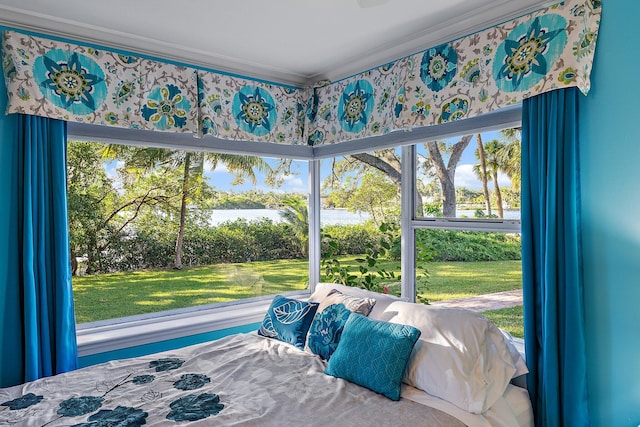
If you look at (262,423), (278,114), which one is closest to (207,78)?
(278,114)

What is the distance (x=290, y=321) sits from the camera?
2.80m

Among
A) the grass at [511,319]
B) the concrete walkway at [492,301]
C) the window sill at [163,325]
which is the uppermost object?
the concrete walkway at [492,301]

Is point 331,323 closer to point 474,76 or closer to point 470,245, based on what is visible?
point 470,245

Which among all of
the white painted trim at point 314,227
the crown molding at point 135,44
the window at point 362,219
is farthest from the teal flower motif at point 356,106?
the white painted trim at point 314,227

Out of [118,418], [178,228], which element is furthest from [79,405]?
[178,228]

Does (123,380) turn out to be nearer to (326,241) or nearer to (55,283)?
(55,283)

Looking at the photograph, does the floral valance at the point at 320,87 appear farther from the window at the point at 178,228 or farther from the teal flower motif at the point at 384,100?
the window at the point at 178,228

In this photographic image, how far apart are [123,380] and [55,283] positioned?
761 millimetres

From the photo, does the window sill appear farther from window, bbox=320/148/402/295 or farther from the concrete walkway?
the concrete walkway

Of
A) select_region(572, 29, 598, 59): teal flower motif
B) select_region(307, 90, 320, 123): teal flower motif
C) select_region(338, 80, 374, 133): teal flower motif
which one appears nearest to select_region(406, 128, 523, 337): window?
select_region(338, 80, 374, 133): teal flower motif

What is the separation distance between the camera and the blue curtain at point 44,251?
7.98ft

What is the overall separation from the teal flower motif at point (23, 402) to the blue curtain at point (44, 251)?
1.46ft

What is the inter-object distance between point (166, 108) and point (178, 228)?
917 millimetres

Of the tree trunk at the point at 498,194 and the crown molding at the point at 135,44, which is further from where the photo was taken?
the tree trunk at the point at 498,194
